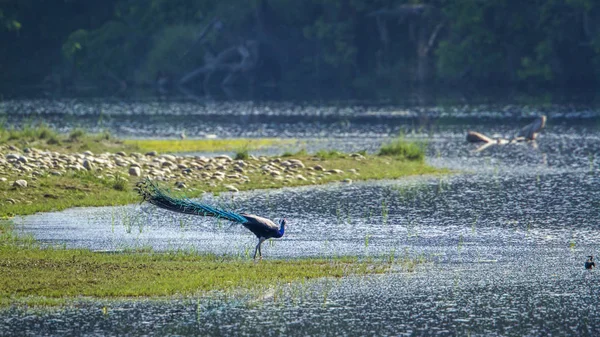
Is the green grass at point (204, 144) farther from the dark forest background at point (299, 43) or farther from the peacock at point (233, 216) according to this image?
the dark forest background at point (299, 43)

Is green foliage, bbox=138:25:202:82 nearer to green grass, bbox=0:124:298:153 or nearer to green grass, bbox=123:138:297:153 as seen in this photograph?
green grass, bbox=123:138:297:153

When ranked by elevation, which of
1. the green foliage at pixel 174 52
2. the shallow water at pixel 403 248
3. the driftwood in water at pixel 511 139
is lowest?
the green foliage at pixel 174 52

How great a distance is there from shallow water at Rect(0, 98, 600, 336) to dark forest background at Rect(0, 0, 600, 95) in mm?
45436

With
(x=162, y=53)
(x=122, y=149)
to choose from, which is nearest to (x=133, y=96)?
(x=162, y=53)

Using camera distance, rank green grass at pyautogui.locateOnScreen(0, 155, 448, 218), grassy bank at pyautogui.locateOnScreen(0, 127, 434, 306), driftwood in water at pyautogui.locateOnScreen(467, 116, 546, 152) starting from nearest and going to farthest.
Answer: grassy bank at pyautogui.locateOnScreen(0, 127, 434, 306)
green grass at pyautogui.locateOnScreen(0, 155, 448, 218)
driftwood in water at pyautogui.locateOnScreen(467, 116, 546, 152)

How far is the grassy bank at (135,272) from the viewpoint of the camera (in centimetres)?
1577

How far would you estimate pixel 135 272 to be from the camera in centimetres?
1694

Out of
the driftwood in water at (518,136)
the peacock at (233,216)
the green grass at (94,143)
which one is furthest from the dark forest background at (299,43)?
the peacock at (233,216)

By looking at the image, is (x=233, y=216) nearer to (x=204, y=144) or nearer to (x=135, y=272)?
(x=135, y=272)

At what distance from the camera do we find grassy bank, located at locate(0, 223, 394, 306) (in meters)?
15.8

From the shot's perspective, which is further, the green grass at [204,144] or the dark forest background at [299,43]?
the dark forest background at [299,43]

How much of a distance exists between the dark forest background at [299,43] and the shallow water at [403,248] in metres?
45.4

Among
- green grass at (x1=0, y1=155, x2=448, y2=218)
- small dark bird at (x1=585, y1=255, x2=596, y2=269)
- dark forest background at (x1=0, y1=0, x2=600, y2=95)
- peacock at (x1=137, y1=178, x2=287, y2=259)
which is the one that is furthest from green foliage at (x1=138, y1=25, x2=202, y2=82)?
small dark bird at (x1=585, y1=255, x2=596, y2=269)

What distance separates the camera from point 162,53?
93.6 meters
